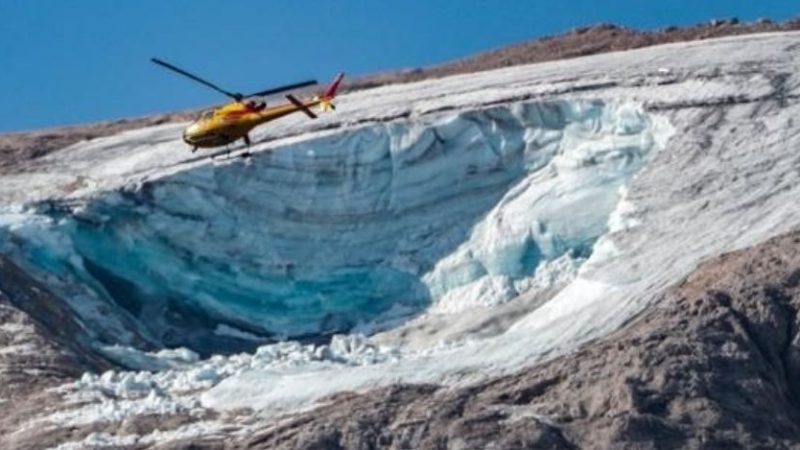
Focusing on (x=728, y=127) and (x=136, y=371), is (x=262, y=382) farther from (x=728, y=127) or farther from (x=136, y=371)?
(x=728, y=127)

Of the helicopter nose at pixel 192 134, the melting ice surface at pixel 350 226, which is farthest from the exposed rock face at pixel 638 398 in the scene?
the helicopter nose at pixel 192 134

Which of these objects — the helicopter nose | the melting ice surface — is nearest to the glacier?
the melting ice surface

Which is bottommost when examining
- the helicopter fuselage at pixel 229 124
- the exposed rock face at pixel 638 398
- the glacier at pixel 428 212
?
the exposed rock face at pixel 638 398

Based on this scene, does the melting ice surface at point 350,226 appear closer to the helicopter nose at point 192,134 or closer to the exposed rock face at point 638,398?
the helicopter nose at point 192,134

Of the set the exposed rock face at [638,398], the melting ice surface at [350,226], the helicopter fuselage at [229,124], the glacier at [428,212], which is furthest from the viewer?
the helicopter fuselage at [229,124]

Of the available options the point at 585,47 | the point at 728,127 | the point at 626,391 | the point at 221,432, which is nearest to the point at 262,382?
the point at 221,432

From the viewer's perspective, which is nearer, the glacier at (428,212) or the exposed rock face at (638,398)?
the exposed rock face at (638,398)

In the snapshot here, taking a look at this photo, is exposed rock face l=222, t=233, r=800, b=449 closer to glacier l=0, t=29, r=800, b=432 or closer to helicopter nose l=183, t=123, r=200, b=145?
glacier l=0, t=29, r=800, b=432

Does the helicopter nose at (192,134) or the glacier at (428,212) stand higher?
the helicopter nose at (192,134)
